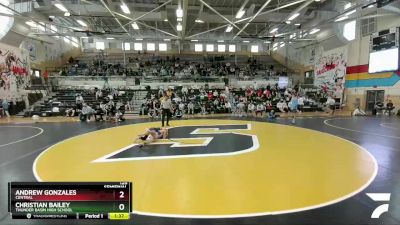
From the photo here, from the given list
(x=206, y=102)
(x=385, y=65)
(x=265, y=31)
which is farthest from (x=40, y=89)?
(x=385, y=65)

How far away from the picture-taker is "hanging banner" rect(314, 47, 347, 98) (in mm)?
24734

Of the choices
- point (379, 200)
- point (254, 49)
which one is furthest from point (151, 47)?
point (379, 200)

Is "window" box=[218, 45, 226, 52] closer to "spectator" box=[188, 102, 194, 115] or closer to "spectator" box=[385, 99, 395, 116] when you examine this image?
"spectator" box=[188, 102, 194, 115]

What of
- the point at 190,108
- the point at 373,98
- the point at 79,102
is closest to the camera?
the point at 190,108

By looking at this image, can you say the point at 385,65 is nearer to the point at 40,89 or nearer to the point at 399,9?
the point at 399,9

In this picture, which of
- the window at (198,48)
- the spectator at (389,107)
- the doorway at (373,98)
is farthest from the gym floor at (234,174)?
the window at (198,48)

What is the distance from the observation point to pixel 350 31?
80.0ft

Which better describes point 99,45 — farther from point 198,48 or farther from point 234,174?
point 234,174

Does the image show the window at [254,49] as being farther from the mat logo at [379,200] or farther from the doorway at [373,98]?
the mat logo at [379,200]

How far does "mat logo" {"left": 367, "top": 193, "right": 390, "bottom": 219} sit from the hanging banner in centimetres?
2338

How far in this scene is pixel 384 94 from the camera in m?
20.3

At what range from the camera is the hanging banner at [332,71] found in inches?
974

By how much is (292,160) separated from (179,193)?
3004 millimetres

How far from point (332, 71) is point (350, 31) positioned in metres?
3.84
